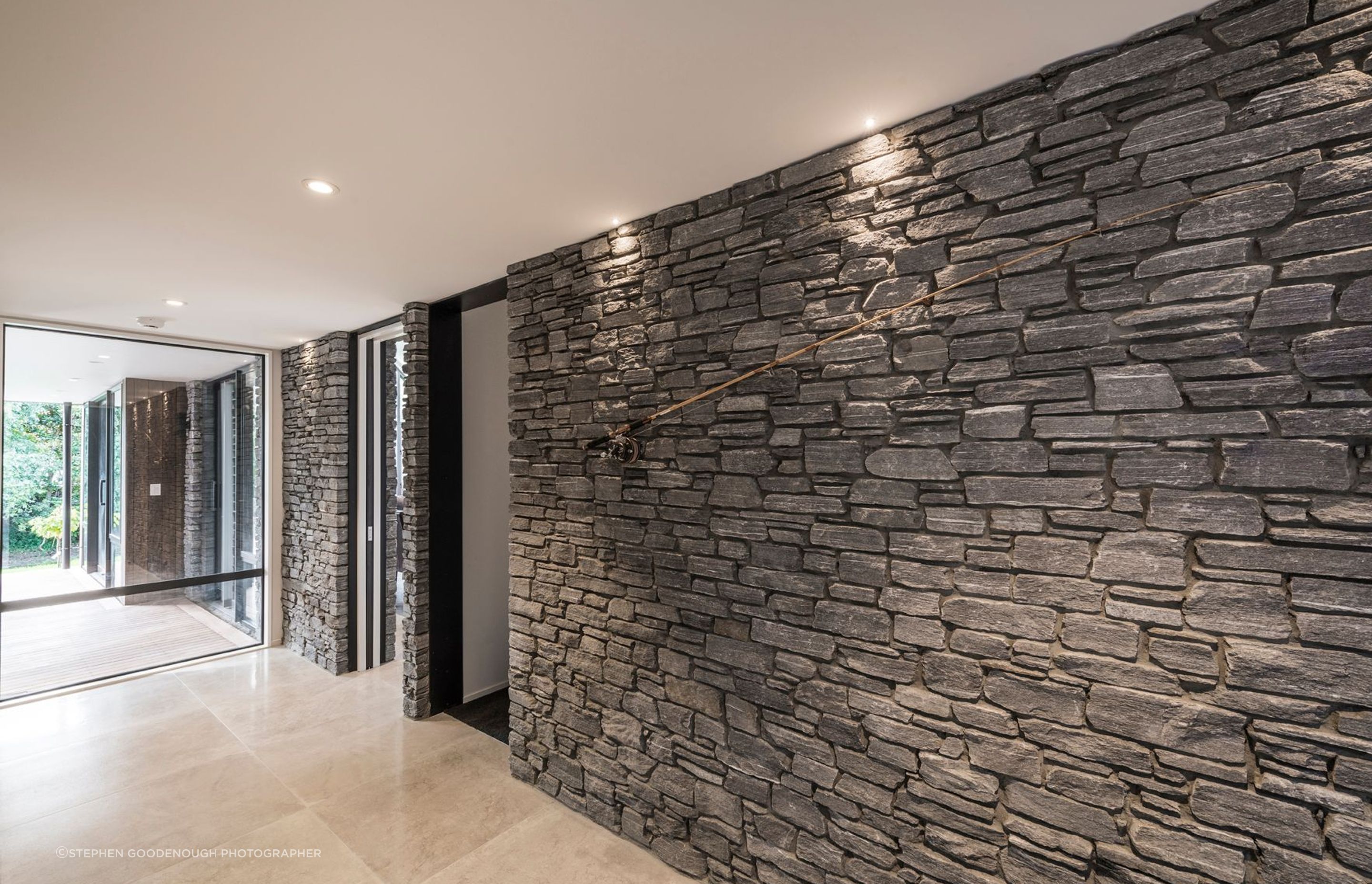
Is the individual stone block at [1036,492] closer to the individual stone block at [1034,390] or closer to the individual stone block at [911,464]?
the individual stone block at [911,464]

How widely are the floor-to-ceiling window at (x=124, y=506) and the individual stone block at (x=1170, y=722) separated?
5.55m

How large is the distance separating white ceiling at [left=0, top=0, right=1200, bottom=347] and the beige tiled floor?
2.46 m

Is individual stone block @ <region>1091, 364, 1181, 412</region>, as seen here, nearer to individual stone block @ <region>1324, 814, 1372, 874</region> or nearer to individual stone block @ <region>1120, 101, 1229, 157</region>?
individual stone block @ <region>1120, 101, 1229, 157</region>

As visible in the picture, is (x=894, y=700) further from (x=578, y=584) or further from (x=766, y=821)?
(x=578, y=584)

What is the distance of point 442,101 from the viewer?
5.07ft

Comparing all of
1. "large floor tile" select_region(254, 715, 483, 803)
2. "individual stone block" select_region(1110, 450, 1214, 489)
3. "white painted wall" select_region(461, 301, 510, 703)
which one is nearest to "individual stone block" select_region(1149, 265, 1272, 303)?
"individual stone block" select_region(1110, 450, 1214, 489)

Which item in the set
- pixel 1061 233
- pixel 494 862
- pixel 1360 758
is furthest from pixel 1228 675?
pixel 494 862

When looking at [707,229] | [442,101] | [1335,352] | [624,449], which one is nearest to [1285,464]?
[1335,352]

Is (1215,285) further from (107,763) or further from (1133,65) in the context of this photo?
(107,763)

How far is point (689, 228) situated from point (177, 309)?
3.43 m

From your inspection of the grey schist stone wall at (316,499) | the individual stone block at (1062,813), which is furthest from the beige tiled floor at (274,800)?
the individual stone block at (1062,813)

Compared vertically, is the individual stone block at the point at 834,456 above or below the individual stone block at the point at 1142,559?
above

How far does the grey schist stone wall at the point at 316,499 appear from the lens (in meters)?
4.18

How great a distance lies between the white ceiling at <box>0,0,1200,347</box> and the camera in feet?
4.13
